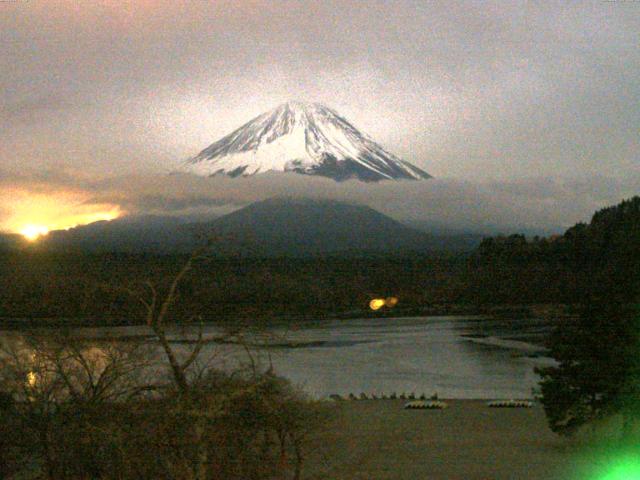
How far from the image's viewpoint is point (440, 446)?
15203 millimetres

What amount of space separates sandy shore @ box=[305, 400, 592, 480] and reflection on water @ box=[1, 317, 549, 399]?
2.76 m

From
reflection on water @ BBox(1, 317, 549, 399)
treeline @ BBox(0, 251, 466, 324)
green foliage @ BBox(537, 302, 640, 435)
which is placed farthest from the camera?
treeline @ BBox(0, 251, 466, 324)

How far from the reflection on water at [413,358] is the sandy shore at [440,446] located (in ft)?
9.07

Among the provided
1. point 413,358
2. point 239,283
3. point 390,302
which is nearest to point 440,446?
point 413,358

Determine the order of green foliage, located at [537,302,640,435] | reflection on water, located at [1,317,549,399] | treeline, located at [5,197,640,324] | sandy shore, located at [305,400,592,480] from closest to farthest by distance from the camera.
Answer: sandy shore, located at [305,400,592,480] < green foliage, located at [537,302,640,435] < reflection on water, located at [1,317,549,399] < treeline, located at [5,197,640,324]

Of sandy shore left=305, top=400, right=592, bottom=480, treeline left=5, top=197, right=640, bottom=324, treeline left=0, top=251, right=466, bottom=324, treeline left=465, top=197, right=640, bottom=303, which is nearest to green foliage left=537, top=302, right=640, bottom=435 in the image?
sandy shore left=305, top=400, right=592, bottom=480

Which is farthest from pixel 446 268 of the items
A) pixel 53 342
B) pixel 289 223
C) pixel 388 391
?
pixel 53 342

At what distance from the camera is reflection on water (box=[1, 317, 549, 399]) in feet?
90.8

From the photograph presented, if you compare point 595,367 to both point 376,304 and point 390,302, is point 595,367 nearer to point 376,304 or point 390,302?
point 376,304

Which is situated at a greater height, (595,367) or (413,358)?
(595,367)

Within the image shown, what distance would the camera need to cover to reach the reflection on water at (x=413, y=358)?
27688mm

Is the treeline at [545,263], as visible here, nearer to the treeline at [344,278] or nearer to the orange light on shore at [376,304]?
the treeline at [344,278]

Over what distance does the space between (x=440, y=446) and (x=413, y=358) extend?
21.9 metres

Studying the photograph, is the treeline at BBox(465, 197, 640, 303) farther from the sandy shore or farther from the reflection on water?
the sandy shore
